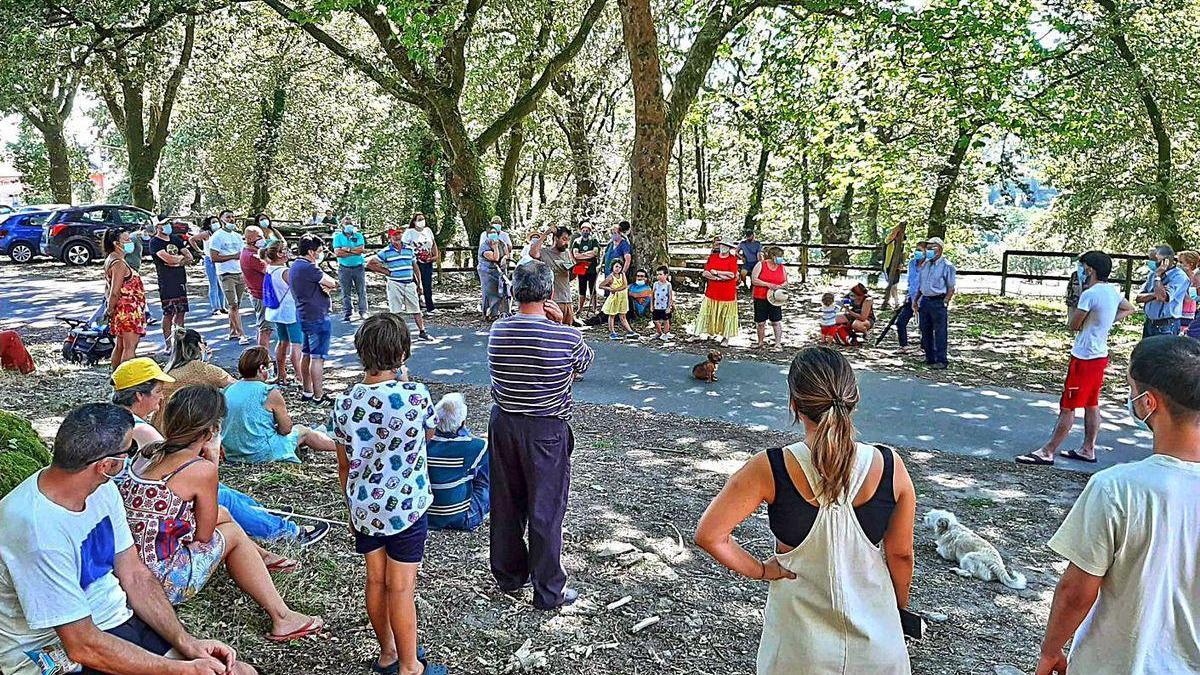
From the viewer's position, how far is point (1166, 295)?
28.9 feet

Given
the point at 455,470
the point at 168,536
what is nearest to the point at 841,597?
the point at 168,536

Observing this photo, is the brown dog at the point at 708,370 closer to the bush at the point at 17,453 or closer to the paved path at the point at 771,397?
the paved path at the point at 771,397

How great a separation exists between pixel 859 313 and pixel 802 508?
10.9 metres

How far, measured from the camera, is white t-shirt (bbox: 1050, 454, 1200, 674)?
2.20 m

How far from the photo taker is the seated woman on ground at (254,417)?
6.05 meters

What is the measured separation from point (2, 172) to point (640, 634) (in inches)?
2258

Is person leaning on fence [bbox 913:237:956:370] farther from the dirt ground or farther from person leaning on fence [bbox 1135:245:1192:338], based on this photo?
the dirt ground

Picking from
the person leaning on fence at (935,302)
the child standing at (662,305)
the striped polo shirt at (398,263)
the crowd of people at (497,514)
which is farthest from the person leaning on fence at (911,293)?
the striped polo shirt at (398,263)

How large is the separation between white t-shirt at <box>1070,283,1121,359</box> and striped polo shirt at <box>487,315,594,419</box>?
15.4 ft

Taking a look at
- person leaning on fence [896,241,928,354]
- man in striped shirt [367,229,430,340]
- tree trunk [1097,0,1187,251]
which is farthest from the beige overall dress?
tree trunk [1097,0,1187,251]

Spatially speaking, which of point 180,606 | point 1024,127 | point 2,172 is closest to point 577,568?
point 180,606

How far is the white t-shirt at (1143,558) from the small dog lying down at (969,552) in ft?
9.31

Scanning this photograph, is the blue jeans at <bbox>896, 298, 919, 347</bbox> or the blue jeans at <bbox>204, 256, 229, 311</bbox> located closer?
the blue jeans at <bbox>896, 298, 919, 347</bbox>

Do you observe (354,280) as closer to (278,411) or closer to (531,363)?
(278,411)
